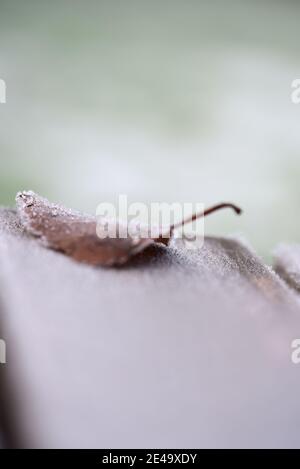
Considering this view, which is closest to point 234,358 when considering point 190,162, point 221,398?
point 221,398

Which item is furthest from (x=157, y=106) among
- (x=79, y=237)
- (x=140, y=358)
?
(x=140, y=358)

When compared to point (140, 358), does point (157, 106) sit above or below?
above

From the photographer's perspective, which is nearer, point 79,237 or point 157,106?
point 79,237

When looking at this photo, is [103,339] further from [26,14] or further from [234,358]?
[26,14]

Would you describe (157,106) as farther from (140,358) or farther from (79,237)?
(140,358)

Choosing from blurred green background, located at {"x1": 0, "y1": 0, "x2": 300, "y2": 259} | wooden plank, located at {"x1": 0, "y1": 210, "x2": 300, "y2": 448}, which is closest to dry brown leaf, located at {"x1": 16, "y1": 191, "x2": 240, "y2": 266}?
wooden plank, located at {"x1": 0, "y1": 210, "x2": 300, "y2": 448}

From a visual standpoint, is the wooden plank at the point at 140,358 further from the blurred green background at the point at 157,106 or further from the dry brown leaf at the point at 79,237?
the blurred green background at the point at 157,106
